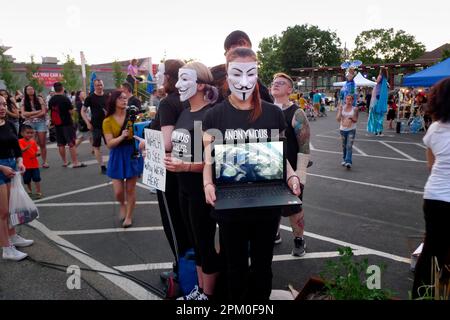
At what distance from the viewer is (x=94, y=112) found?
7.97 metres

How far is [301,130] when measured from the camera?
3328 mm

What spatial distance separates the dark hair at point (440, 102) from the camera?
8.06ft

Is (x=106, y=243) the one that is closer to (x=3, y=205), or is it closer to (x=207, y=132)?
(x=3, y=205)

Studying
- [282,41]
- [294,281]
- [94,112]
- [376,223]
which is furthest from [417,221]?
[282,41]

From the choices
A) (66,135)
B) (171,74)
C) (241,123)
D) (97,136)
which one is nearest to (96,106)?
(97,136)

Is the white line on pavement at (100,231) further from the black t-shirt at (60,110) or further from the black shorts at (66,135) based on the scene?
the black t-shirt at (60,110)

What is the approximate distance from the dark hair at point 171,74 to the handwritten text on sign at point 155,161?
42cm

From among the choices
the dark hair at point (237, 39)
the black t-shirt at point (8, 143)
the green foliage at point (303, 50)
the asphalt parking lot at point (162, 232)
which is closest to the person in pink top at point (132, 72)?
the asphalt parking lot at point (162, 232)

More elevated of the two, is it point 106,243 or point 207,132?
point 207,132

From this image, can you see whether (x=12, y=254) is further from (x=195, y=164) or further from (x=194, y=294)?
(x=195, y=164)

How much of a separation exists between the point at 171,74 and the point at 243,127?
1.25 m

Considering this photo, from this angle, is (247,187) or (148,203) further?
(148,203)

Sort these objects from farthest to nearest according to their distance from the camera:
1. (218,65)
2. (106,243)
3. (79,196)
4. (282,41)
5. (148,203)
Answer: (282,41), (79,196), (148,203), (106,243), (218,65)

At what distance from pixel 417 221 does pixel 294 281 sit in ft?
8.12
